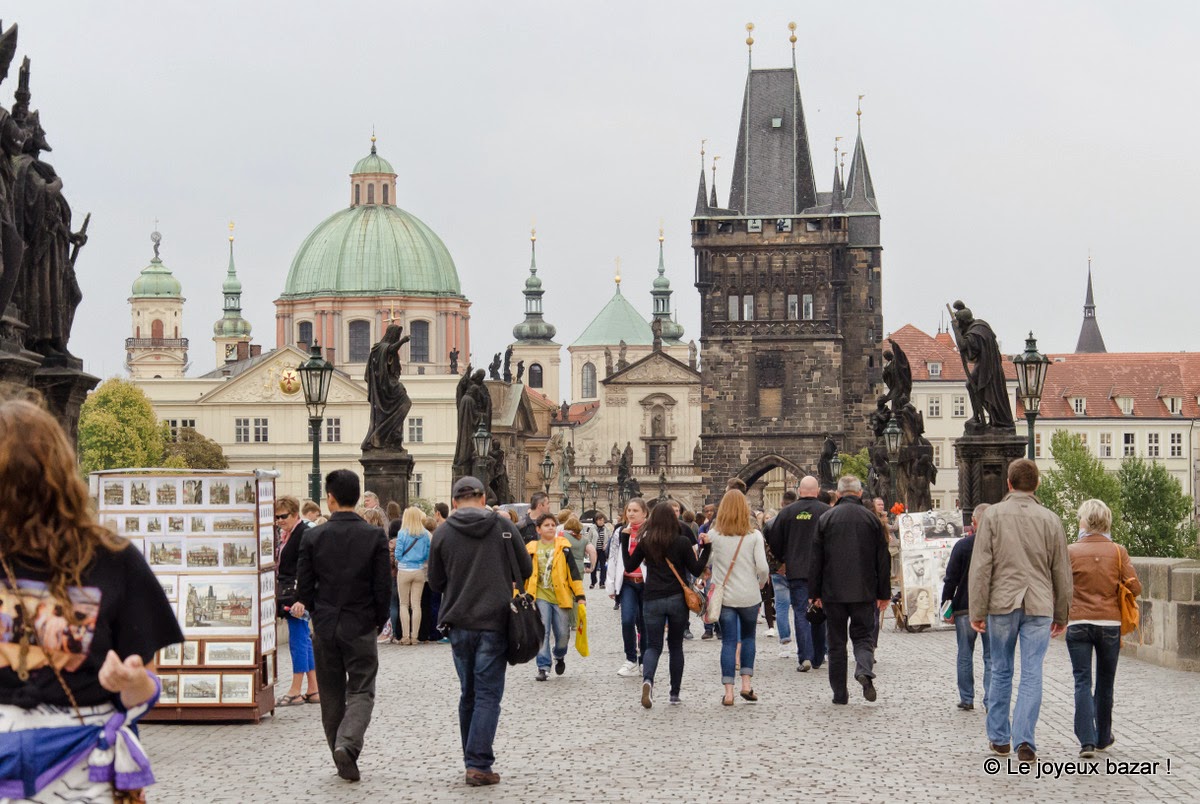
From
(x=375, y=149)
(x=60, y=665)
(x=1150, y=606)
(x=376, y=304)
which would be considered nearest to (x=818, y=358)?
(x=376, y=304)

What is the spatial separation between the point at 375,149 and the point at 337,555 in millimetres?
116372

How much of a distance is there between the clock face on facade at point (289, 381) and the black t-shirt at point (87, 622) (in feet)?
290

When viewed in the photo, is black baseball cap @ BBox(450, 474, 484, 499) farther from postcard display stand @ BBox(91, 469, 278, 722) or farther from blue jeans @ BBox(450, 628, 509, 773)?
postcard display stand @ BBox(91, 469, 278, 722)

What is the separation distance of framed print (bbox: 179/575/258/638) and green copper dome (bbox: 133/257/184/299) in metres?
141

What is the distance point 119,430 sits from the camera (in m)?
81.4

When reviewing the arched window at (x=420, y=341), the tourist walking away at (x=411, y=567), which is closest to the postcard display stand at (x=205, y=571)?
the tourist walking away at (x=411, y=567)

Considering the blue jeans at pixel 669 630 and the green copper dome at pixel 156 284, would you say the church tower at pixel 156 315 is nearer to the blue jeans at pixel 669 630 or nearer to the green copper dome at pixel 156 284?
the green copper dome at pixel 156 284

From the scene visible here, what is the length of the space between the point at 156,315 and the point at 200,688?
141 m

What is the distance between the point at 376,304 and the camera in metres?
115

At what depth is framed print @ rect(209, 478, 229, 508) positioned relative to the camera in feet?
40.4

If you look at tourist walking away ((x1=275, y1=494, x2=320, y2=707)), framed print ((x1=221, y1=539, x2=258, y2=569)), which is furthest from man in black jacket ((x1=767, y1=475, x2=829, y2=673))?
framed print ((x1=221, y1=539, x2=258, y2=569))

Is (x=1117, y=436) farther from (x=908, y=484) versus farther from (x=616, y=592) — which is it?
(x=616, y=592)

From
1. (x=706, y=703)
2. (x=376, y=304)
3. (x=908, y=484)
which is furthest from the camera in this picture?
(x=376, y=304)

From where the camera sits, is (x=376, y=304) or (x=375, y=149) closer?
(x=376, y=304)
